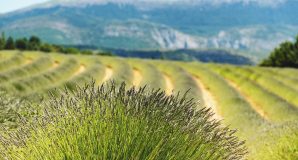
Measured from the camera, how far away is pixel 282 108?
33.2 m

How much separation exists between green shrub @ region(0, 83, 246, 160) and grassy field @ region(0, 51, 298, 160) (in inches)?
158

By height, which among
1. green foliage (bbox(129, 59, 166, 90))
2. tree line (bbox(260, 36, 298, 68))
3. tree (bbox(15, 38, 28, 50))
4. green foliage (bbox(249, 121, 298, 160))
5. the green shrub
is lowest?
tree line (bbox(260, 36, 298, 68))

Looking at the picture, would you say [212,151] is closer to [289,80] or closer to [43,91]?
[43,91]

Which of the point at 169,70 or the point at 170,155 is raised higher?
the point at 170,155

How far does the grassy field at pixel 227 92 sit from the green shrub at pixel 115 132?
13.1 feet

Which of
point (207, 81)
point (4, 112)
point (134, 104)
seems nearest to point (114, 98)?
point (134, 104)

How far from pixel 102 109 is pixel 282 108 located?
25.3 m

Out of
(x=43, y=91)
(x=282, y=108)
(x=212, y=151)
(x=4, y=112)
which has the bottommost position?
(x=282, y=108)

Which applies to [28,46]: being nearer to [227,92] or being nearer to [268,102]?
[227,92]

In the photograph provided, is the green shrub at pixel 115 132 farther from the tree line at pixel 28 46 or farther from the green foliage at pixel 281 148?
the tree line at pixel 28 46

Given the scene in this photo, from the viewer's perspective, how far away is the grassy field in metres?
15.8

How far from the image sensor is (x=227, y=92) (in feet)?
142

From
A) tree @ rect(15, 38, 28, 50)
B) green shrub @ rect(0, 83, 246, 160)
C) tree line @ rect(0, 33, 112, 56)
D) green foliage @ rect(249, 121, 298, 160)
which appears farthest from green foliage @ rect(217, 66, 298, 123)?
tree @ rect(15, 38, 28, 50)

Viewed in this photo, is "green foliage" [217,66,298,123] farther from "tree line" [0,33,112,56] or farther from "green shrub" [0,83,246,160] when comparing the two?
"tree line" [0,33,112,56]
